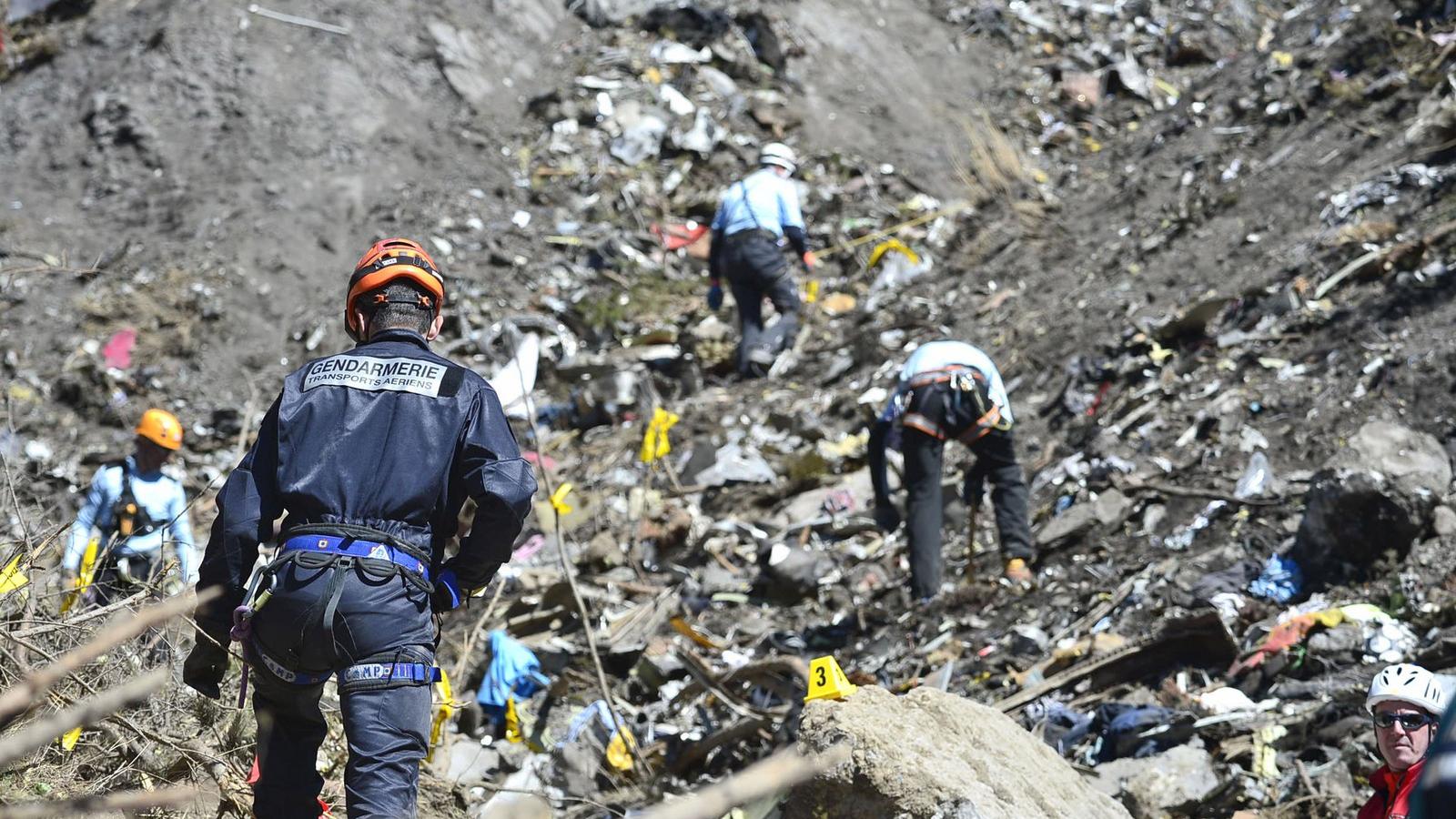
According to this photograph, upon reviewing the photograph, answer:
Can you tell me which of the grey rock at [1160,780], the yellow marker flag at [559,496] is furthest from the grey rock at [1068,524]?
the yellow marker flag at [559,496]

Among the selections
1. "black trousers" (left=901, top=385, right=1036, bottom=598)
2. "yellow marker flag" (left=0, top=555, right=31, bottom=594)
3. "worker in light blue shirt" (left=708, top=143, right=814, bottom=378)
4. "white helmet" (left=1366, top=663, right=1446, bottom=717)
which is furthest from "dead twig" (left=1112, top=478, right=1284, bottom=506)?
"yellow marker flag" (left=0, top=555, right=31, bottom=594)

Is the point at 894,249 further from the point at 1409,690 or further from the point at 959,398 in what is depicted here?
the point at 1409,690

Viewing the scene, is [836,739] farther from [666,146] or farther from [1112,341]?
[666,146]

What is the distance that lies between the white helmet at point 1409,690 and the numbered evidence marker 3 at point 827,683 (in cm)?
127

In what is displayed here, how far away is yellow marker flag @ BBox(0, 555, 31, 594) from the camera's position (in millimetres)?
3461

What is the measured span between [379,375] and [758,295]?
6.28 metres

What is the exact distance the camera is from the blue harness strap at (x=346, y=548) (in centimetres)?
294

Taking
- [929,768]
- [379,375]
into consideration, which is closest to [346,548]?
[379,375]

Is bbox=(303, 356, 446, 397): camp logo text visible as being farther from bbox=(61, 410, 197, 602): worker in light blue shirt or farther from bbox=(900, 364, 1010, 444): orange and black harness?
bbox=(900, 364, 1010, 444): orange and black harness

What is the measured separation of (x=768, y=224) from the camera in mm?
9016

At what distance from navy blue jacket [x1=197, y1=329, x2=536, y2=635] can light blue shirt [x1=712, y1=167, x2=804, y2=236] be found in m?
6.00

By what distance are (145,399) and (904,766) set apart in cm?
826

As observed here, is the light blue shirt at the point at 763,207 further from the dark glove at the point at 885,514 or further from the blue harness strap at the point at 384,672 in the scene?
the blue harness strap at the point at 384,672

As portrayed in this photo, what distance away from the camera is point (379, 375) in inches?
122
